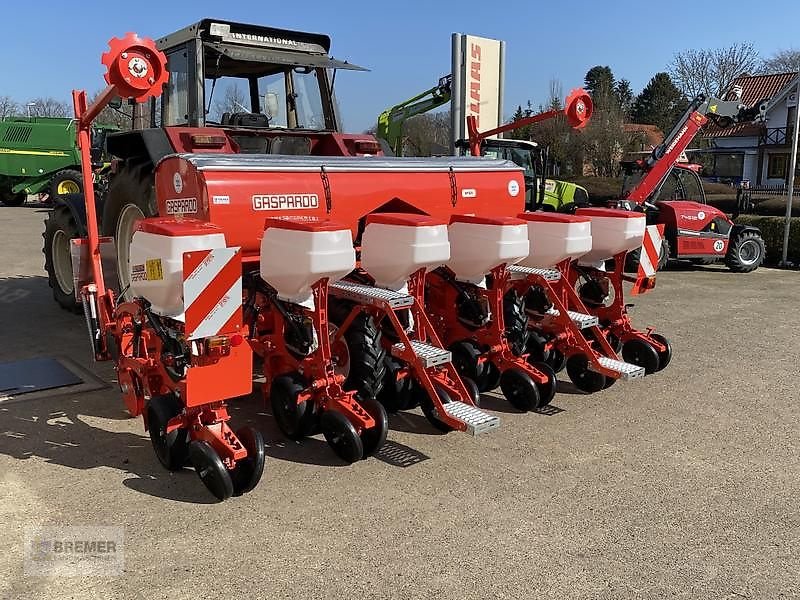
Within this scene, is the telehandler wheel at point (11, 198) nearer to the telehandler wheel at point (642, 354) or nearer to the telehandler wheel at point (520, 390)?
the telehandler wheel at point (642, 354)

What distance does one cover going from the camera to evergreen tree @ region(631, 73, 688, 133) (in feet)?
161

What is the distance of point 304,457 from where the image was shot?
146 inches

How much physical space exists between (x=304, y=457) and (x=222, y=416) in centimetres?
59

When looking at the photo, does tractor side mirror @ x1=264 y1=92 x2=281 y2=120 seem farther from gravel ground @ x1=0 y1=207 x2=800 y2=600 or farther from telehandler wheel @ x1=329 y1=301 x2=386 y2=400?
telehandler wheel @ x1=329 y1=301 x2=386 y2=400

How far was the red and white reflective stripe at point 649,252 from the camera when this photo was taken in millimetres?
5270

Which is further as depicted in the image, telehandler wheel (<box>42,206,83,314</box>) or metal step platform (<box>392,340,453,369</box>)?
telehandler wheel (<box>42,206,83,314</box>)

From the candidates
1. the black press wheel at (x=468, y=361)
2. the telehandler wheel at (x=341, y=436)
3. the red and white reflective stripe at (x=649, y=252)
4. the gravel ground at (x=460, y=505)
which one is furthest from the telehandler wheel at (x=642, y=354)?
the telehandler wheel at (x=341, y=436)

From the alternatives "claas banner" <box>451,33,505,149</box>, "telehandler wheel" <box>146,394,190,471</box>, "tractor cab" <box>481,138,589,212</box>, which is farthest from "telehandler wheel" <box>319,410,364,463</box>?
"claas banner" <box>451,33,505,149</box>

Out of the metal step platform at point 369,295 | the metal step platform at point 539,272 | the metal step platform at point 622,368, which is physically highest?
the metal step platform at point 539,272

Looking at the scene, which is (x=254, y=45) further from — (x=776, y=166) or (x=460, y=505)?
(x=776, y=166)

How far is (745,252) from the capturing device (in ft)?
35.8

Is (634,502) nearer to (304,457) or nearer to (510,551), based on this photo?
(510,551)

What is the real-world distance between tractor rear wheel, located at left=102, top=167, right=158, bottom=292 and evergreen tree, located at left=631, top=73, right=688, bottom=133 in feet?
156

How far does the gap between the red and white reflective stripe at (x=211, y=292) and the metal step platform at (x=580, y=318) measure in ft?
7.68
